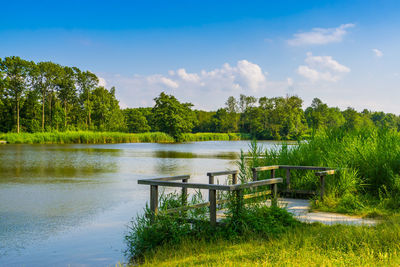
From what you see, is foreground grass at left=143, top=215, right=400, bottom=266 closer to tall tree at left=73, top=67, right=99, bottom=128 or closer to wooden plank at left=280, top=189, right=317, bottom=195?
wooden plank at left=280, top=189, right=317, bottom=195

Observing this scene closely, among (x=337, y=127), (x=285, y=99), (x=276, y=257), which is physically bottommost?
(x=276, y=257)

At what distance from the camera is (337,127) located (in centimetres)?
1308

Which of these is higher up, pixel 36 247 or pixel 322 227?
pixel 322 227

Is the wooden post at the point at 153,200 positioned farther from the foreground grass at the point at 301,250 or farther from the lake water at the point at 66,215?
the lake water at the point at 66,215

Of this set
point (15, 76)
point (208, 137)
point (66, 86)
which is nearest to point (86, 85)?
point (66, 86)

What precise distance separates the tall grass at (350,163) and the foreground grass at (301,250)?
232cm

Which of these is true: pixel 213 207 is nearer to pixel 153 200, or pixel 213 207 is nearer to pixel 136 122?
pixel 153 200

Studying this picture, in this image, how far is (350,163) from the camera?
10352 millimetres

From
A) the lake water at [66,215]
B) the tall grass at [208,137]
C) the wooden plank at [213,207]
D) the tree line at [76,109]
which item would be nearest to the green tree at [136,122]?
the tree line at [76,109]

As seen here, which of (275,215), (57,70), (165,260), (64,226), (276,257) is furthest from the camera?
(57,70)

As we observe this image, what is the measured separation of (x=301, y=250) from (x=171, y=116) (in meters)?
71.0

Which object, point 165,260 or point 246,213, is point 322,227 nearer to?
point 246,213

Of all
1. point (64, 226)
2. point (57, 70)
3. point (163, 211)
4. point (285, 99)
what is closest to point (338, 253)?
point (163, 211)

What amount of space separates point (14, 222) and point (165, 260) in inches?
229
